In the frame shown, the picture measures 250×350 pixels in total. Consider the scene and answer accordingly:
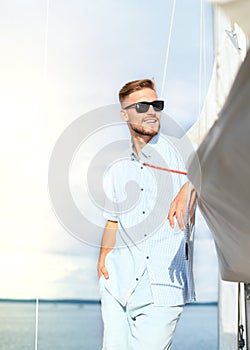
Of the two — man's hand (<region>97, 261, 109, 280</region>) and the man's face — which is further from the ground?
the man's face

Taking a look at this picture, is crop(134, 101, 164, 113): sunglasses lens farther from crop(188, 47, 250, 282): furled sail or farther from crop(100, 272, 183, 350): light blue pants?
crop(188, 47, 250, 282): furled sail

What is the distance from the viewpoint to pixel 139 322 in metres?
2.15

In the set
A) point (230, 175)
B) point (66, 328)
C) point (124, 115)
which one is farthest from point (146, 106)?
point (66, 328)

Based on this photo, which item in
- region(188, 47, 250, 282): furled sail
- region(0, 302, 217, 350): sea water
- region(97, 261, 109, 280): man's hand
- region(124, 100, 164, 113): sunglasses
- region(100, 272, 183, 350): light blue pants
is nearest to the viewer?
region(188, 47, 250, 282): furled sail

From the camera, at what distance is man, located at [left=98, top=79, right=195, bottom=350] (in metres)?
2.15

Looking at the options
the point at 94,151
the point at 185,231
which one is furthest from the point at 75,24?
the point at 185,231

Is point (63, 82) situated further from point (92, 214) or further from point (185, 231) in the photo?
point (185, 231)

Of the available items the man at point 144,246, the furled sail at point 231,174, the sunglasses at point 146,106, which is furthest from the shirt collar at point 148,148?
the furled sail at point 231,174

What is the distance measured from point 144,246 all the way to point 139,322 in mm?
227

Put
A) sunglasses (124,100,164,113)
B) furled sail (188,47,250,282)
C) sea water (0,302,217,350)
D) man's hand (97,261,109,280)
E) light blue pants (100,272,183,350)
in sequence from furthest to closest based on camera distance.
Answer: sea water (0,302,217,350) → sunglasses (124,100,164,113) → man's hand (97,261,109,280) → light blue pants (100,272,183,350) → furled sail (188,47,250,282)

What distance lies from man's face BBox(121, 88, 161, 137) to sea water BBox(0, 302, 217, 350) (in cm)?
141

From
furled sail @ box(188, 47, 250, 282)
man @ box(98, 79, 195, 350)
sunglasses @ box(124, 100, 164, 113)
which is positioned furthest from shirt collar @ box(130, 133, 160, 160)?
furled sail @ box(188, 47, 250, 282)

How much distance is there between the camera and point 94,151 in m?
2.88

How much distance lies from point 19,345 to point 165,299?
2160 mm
